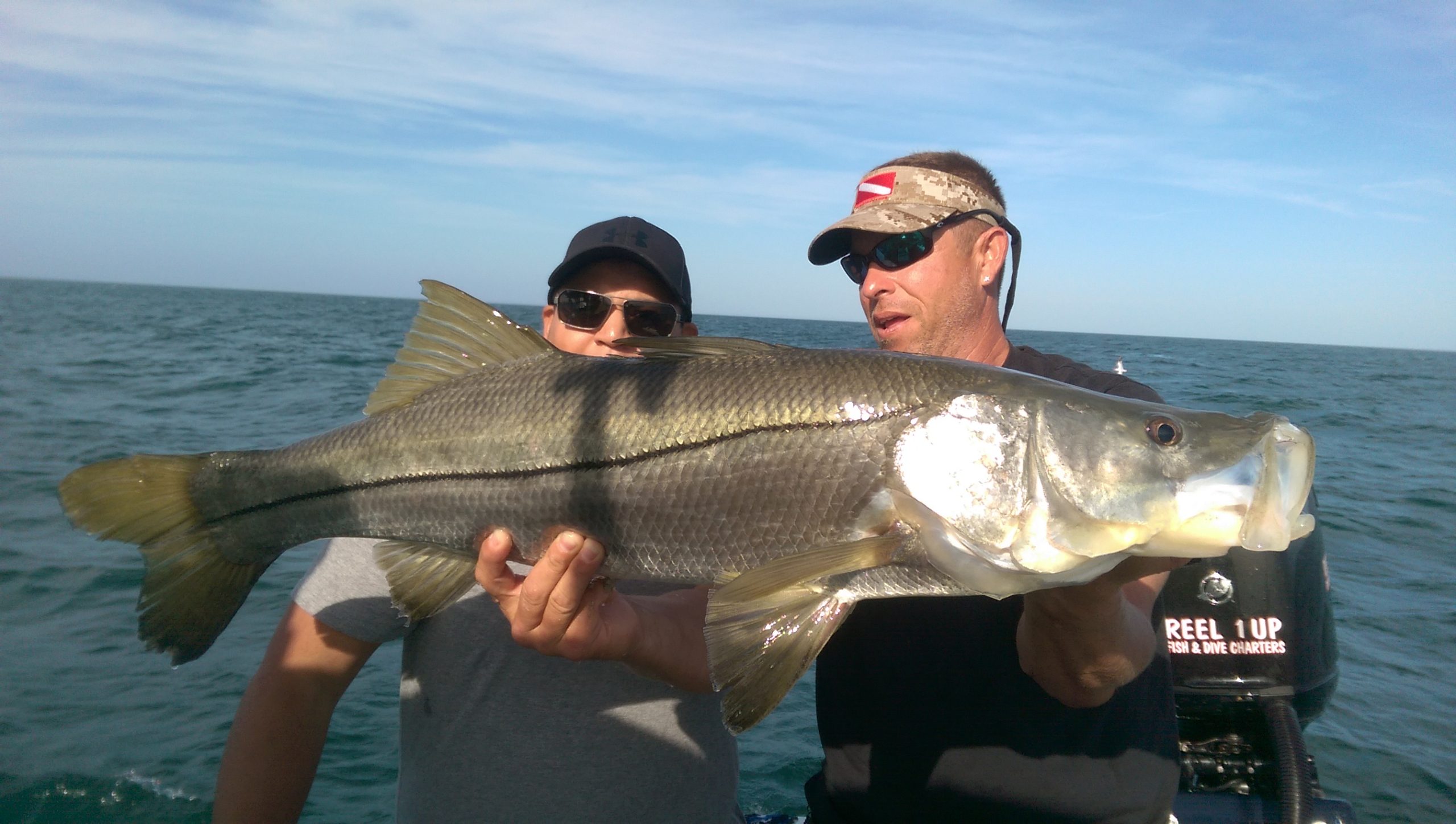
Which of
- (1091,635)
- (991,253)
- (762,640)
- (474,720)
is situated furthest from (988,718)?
(991,253)

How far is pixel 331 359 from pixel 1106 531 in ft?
101

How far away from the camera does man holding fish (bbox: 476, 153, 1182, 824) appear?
2219mm

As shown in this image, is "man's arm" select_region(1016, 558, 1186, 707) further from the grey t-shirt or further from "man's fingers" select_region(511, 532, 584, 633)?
"man's fingers" select_region(511, 532, 584, 633)

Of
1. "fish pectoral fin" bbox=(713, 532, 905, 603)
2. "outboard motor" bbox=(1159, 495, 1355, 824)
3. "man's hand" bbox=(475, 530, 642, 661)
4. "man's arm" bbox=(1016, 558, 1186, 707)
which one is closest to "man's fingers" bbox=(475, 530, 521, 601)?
"man's hand" bbox=(475, 530, 642, 661)

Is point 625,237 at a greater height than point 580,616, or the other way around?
point 625,237

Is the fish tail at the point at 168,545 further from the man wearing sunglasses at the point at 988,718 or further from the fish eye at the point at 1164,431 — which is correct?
the fish eye at the point at 1164,431

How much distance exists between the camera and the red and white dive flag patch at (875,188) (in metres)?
3.86

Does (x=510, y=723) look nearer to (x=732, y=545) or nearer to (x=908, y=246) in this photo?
(x=732, y=545)

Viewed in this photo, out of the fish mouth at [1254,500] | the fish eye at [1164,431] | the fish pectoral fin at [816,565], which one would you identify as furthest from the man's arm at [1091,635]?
the fish pectoral fin at [816,565]

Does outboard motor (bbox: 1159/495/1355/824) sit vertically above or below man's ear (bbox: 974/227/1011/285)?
below

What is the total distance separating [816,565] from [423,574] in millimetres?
1152

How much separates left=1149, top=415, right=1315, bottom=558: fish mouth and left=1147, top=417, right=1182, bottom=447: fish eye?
0.11 metres

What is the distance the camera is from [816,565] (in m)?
1.96

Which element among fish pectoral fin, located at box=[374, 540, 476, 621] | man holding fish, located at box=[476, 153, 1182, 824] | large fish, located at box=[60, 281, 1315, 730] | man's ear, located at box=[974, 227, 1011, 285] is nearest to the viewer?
large fish, located at box=[60, 281, 1315, 730]
